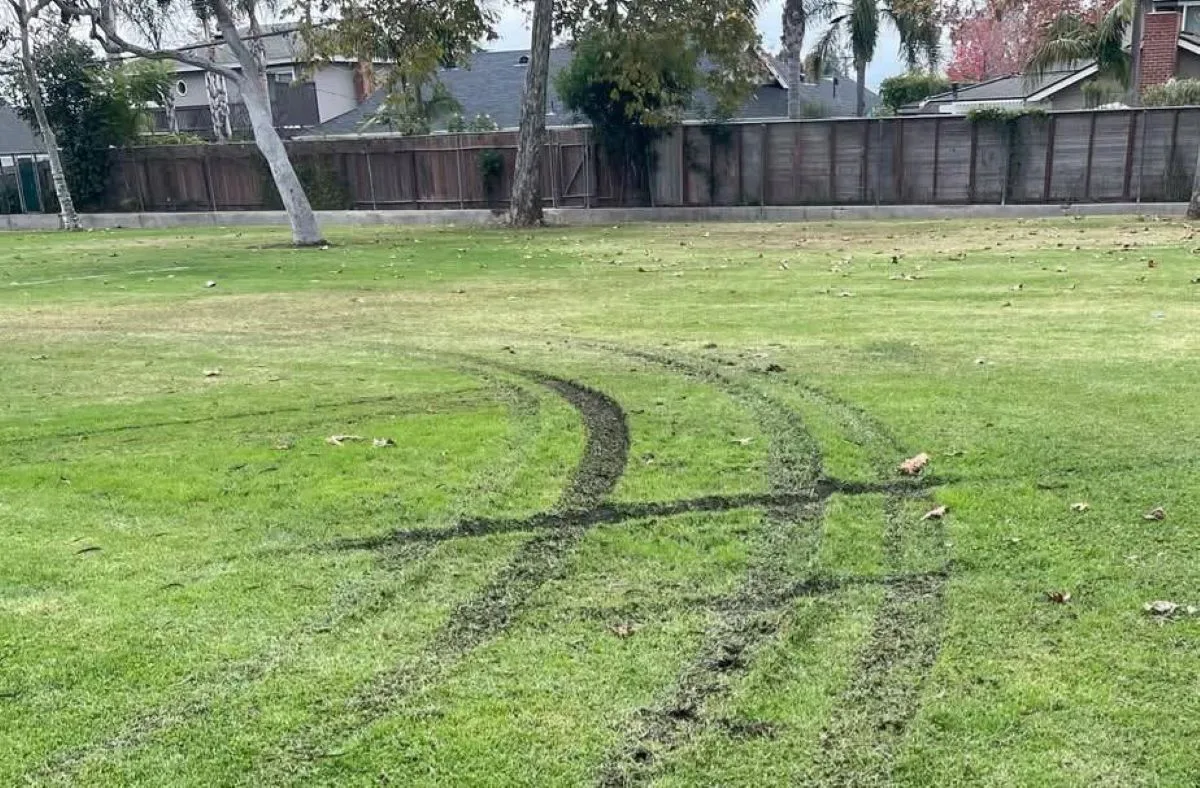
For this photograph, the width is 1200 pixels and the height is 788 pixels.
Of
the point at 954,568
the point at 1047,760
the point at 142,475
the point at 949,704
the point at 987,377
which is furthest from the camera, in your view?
the point at 987,377

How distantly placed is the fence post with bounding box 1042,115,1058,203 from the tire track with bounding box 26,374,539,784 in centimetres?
1957

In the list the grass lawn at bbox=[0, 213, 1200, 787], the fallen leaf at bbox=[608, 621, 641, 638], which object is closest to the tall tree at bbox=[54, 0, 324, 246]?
the grass lawn at bbox=[0, 213, 1200, 787]

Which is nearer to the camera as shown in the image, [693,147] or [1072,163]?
[1072,163]

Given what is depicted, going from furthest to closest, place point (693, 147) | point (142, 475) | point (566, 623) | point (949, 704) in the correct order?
point (693, 147) → point (142, 475) → point (566, 623) → point (949, 704)

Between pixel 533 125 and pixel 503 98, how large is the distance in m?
12.6

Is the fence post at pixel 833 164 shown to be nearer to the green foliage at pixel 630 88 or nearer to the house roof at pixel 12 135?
the green foliage at pixel 630 88

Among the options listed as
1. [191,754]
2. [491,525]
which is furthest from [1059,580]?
[191,754]

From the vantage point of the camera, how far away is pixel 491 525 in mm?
4012

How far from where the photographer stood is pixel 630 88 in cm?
2086

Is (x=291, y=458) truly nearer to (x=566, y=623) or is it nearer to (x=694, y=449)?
(x=694, y=449)

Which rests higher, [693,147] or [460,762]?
[693,147]

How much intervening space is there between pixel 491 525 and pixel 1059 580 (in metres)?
2.05

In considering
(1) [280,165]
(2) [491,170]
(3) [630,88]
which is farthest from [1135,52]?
(1) [280,165]

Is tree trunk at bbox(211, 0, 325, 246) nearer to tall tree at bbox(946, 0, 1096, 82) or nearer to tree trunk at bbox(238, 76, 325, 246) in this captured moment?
tree trunk at bbox(238, 76, 325, 246)
